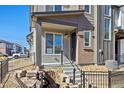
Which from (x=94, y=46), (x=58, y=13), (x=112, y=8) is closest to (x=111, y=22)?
(x=112, y=8)

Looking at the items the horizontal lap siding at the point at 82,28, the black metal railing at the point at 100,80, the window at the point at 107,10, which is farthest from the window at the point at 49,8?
the black metal railing at the point at 100,80

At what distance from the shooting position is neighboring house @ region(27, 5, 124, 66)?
8797 mm

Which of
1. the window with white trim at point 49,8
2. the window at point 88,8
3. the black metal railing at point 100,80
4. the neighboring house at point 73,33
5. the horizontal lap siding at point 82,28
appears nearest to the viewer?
the black metal railing at point 100,80

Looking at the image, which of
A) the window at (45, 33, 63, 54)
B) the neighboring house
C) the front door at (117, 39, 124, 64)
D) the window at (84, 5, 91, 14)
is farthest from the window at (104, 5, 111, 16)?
the window at (45, 33, 63, 54)

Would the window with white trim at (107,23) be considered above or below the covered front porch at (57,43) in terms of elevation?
above

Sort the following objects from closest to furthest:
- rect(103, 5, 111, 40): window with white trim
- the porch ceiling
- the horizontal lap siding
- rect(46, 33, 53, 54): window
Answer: the porch ceiling → the horizontal lap siding → rect(46, 33, 53, 54): window → rect(103, 5, 111, 40): window with white trim

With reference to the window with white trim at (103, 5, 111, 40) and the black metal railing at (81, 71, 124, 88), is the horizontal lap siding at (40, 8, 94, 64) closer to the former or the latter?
the window with white trim at (103, 5, 111, 40)

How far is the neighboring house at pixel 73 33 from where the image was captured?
8797mm

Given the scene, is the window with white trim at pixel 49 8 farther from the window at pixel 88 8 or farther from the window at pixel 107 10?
the window at pixel 107 10

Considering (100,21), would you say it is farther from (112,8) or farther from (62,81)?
(62,81)

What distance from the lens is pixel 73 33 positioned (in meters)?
10.5

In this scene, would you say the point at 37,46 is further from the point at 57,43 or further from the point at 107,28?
the point at 107,28

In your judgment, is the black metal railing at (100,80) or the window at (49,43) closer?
the black metal railing at (100,80)
